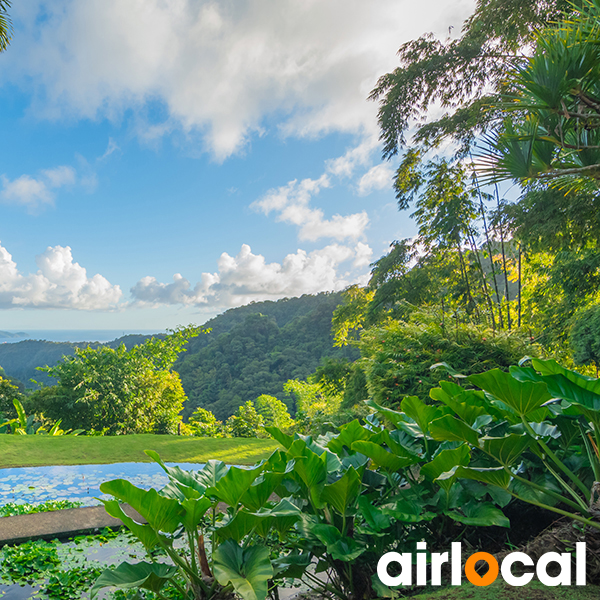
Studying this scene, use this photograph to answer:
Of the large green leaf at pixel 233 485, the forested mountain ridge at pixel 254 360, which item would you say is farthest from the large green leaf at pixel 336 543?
the forested mountain ridge at pixel 254 360

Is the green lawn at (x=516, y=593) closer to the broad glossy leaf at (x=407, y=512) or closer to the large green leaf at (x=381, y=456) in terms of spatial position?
the broad glossy leaf at (x=407, y=512)

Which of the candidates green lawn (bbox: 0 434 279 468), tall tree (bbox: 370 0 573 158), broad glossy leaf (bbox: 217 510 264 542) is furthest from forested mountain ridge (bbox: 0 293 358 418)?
broad glossy leaf (bbox: 217 510 264 542)

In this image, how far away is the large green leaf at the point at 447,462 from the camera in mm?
1057

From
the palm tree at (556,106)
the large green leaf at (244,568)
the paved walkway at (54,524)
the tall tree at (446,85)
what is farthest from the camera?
the tall tree at (446,85)

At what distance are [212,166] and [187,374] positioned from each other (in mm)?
12993

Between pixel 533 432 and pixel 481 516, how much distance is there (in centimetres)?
30

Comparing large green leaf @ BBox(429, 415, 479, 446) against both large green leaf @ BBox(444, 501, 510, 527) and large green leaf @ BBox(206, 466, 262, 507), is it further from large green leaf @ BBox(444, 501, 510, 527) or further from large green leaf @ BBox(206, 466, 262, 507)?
large green leaf @ BBox(206, 466, 262, 507)

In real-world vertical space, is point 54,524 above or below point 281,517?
below

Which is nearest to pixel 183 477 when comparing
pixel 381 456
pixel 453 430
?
pixel 381 456

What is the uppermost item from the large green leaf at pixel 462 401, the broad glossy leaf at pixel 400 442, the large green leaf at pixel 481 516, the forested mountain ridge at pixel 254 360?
the large green leaf at pixel 462 401

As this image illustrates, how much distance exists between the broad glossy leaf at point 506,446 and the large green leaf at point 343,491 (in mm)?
386

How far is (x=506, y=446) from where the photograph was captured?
1062 mm

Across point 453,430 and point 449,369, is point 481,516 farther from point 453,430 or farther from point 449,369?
point 449,369

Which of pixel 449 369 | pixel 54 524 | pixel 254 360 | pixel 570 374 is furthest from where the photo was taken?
pixel 254 360
